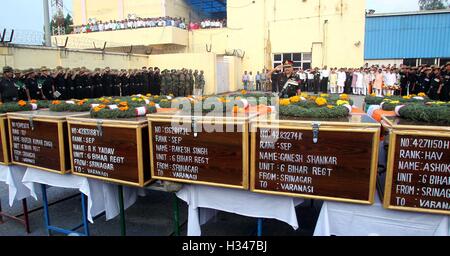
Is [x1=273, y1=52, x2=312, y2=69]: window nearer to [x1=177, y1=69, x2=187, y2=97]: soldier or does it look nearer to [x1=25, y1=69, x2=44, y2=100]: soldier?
[x1=177, y1=69, x2=187, y2=97]: soldier

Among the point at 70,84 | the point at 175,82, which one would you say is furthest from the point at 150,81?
the point at 70,84

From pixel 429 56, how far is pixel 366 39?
4224 millimetres

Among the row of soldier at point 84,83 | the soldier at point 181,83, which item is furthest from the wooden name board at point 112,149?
the soldier at point 181,83

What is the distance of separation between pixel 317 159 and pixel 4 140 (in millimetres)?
3555

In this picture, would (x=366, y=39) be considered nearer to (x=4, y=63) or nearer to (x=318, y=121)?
(x=4, y=63)

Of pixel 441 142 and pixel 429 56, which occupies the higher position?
pixel 429 56

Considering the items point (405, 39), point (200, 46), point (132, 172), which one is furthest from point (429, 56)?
point (132, 172)

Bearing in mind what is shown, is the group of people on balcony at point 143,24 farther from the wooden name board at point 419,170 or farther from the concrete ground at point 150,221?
the wooden name board at point 419,170

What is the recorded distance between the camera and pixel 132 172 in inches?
119

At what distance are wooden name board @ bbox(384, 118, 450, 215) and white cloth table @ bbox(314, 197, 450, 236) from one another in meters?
0.13

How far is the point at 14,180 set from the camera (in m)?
4.06

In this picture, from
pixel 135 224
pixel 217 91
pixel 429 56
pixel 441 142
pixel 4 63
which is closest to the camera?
pixel 441 142

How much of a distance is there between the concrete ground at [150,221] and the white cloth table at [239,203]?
45.9 inches

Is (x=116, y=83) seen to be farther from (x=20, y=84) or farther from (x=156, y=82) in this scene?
(x=20, y=84)
